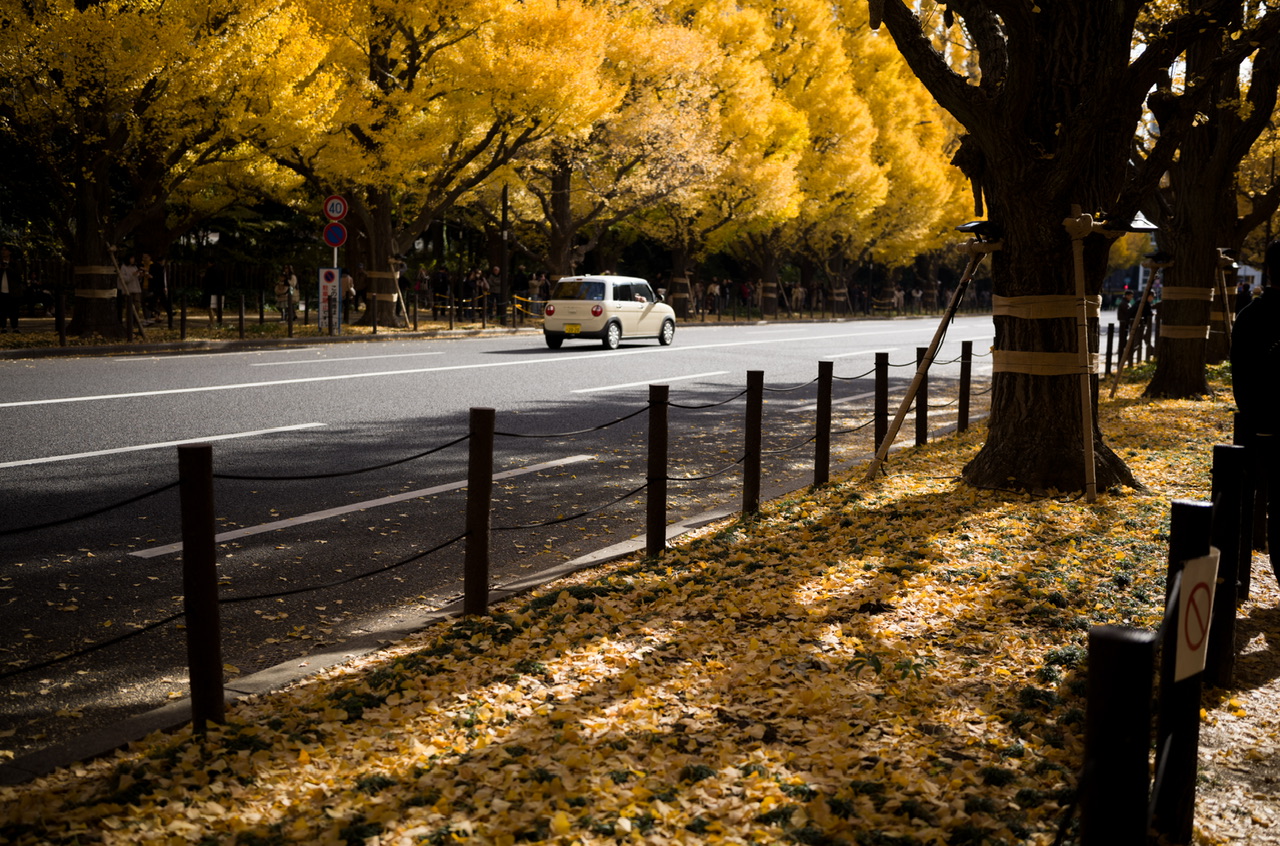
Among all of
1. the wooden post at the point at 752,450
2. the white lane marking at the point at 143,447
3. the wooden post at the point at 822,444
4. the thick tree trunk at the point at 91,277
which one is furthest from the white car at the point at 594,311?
the wooden post at the point at 752,450

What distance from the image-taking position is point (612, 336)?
23.1 meters

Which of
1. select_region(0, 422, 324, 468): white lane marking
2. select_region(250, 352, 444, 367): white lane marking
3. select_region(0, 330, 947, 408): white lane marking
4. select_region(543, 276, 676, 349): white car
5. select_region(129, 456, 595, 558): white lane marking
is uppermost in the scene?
select_region(543, 276, 676, 349): white car

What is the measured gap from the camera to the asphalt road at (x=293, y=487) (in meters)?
4.79

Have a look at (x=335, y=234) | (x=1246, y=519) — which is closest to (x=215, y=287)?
(x=335, y=234)

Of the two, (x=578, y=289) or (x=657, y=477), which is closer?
(x=657, y=477)

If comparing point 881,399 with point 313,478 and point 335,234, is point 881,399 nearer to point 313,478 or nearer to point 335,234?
point 313,478

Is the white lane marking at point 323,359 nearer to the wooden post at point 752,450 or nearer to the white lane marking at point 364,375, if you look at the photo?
the white lane marking at point 364,375

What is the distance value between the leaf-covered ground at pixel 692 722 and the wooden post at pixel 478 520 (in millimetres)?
149

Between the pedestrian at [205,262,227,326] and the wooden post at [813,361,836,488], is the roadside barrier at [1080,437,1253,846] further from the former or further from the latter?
the pedestrian at [205,262,227,326]

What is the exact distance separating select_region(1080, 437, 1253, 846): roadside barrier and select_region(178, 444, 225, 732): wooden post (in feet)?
9.05

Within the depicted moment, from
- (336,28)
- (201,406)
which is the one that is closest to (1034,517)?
(201,406)

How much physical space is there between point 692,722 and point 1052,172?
A: 5.56 meters

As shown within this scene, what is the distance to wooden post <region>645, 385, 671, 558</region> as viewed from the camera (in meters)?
6.45

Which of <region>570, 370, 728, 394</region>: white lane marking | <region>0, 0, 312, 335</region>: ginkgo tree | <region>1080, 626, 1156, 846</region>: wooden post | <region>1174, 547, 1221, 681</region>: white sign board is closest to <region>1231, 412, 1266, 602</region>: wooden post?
<region>1174, 547, 1221, 681</region>: white sign board
